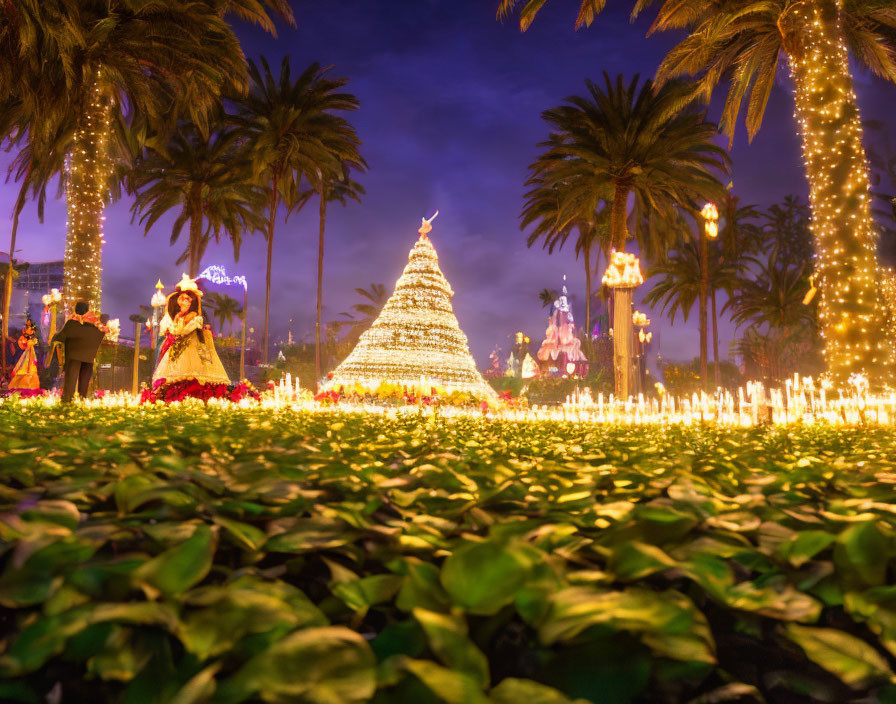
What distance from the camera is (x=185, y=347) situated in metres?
11.2

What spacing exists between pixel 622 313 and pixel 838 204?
5.54 m

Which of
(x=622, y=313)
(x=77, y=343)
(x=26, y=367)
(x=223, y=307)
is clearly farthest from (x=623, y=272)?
(x=223, y=307)

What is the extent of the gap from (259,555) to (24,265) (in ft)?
138

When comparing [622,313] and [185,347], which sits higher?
[622,313]

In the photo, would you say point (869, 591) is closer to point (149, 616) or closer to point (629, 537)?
point (629, 537)

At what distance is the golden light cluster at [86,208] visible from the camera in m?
12.6

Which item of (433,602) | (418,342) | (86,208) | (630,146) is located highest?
(630,146)

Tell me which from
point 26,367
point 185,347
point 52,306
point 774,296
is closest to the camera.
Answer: point 185,347

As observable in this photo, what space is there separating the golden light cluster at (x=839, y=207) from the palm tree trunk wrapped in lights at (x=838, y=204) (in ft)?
0.05

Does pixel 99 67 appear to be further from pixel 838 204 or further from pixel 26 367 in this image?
pixel 838 204

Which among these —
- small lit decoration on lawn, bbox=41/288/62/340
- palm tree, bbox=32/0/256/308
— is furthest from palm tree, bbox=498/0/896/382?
small lit decoration on lawn, bbox=41/288/62/340

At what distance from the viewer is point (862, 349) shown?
970cm

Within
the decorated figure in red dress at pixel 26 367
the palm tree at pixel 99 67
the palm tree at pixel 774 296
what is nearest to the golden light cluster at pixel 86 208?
the palm tree at pixel 99 67

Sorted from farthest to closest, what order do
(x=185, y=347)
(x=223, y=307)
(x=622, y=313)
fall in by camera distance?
(x=223, y=307) < (x=622, y=313) < (x=185, y=347)
